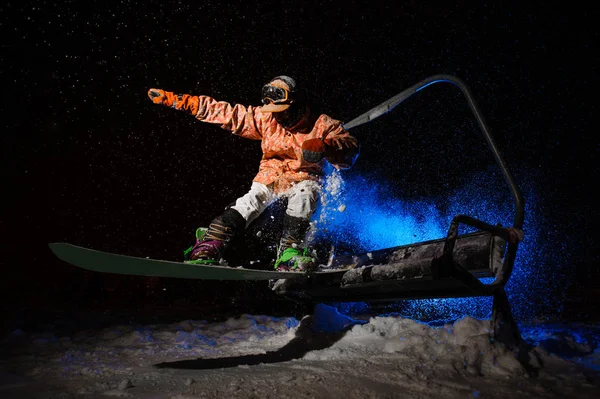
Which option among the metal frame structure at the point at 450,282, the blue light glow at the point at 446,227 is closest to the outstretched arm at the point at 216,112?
the metal frame structure at the point at 450,282

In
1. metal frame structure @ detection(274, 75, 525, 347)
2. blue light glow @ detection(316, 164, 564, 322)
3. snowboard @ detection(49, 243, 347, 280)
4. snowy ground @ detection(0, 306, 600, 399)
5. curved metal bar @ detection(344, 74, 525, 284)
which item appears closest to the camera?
snowy ground @ detection(0, 306, 600, 399)

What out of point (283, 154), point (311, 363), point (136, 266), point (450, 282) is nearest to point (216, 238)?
point (136, 266)

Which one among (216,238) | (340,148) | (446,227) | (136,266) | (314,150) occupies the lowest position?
(136,266)

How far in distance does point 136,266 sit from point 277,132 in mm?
1881

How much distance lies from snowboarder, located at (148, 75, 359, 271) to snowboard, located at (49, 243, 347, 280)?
21.3 inches

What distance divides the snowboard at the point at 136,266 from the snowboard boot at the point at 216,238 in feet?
1.46

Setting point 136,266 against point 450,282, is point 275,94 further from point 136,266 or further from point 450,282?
point 450,282

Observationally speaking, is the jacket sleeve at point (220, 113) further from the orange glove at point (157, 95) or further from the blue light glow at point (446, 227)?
the blue light glow at point (446, 227)

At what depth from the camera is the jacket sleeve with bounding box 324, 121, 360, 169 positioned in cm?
294

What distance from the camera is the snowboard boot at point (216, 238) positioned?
269 cm

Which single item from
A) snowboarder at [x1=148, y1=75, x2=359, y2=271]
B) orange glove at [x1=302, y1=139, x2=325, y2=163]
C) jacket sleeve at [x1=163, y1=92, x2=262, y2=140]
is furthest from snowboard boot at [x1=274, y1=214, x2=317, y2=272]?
jacket sleeve at [x1=163, y1=92, x2=262, y2=140]

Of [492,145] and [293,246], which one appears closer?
[492,145]

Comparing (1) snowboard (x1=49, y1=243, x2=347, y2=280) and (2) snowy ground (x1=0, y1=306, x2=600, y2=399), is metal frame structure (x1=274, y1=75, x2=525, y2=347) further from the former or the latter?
(1) snowboard (x1=49, y1=243, x2=347, y2=280)

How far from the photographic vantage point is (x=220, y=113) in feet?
11.1
